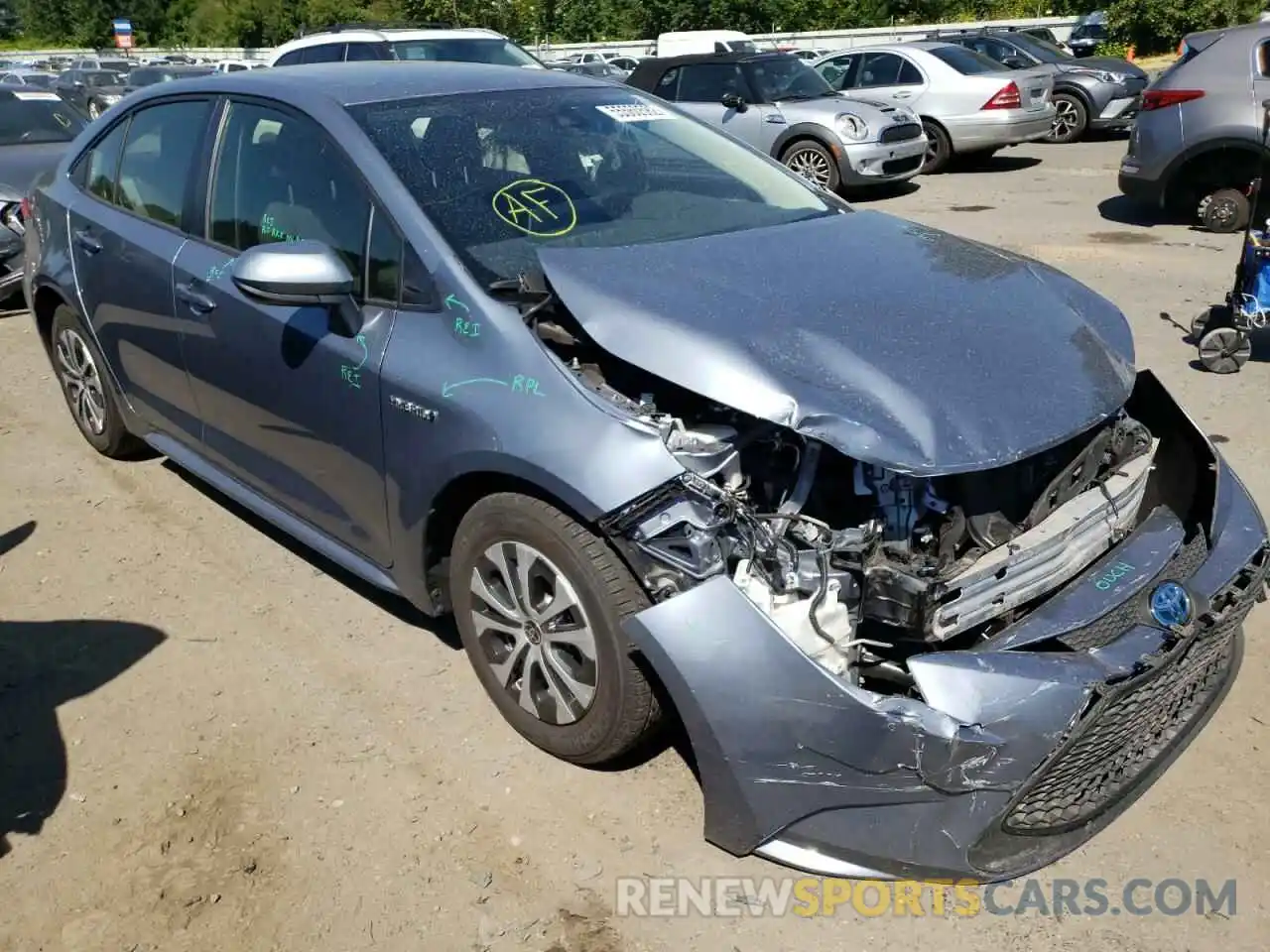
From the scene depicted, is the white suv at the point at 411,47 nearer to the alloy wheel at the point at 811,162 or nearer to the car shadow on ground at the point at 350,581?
the alloy wheel at the point at 811,162

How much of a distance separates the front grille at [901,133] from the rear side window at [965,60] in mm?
1735

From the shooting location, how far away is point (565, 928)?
2.59m

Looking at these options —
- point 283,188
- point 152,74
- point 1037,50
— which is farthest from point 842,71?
point 152,74

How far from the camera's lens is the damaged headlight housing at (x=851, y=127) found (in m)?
11.9

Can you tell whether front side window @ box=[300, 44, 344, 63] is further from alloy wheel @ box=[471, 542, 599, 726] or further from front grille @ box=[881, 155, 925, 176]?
alloy wheel @ box=[471, 542, 599, 726]

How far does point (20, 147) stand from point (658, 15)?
36.4 m

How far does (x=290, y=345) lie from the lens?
3.43 meters

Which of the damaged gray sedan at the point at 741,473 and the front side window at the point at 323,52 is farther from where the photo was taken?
the front side window at the point at 323,52

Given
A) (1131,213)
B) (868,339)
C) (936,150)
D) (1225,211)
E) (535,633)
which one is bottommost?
(1131,213)

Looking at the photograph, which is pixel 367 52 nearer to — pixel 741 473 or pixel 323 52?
pixel 323 52

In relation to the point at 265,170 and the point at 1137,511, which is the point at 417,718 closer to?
the point at 265,170

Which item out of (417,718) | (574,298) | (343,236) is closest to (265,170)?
(343,236)

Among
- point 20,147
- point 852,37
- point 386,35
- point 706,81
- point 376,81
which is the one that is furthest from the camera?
point 852,37

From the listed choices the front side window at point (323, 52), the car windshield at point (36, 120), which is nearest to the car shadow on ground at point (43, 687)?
the car windshield at point (36, 120)
